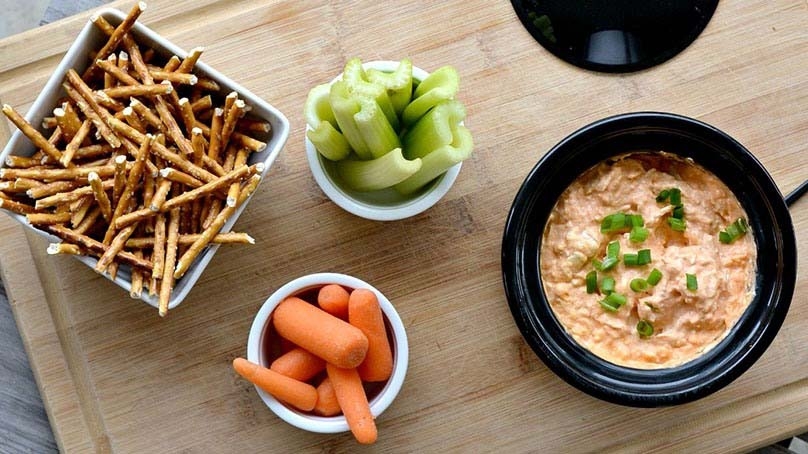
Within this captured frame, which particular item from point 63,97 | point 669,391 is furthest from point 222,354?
point 669,391

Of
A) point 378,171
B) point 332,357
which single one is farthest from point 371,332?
point 378,171

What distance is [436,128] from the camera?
4.76 feet

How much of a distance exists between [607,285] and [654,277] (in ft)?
0.27

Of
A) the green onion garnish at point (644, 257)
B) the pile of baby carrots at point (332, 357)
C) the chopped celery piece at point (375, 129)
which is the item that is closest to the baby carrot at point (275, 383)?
the pile of baby carrots at point (332, 357)

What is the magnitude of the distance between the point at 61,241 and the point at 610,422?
1.07 metres

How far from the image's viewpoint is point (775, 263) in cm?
161

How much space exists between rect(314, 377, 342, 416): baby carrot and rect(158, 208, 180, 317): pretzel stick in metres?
0.34

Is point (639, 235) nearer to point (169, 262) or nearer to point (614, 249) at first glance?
point (614, 249)

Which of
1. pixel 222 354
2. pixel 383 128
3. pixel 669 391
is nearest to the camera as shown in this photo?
pixel 383 128

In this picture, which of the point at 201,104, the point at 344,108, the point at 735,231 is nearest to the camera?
the point at 344,108

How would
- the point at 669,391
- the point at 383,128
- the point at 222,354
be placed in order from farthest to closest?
the point at 222,354, the point at 669,391, the point at 383,128

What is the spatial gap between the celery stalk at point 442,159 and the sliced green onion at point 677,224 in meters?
0.41

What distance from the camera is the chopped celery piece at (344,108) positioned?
1.40 metres

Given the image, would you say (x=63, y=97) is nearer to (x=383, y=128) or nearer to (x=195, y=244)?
(x=195, y=244)
